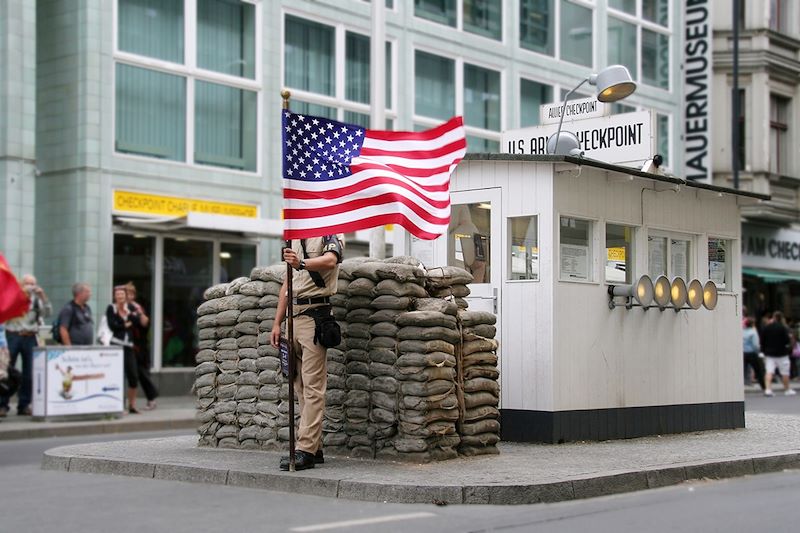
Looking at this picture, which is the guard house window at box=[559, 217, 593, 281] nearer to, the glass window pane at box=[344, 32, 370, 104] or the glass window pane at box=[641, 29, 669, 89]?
the glass window pane at box=[344, 32, 370, 104]

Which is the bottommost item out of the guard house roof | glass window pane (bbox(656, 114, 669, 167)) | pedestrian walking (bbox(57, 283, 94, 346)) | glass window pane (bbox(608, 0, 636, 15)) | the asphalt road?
the asphalt road

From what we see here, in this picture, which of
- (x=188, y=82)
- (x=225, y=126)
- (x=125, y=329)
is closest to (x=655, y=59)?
(x=225, y=126)

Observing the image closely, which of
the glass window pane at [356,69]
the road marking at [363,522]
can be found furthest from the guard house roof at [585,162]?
the glass window pane at [356,69]

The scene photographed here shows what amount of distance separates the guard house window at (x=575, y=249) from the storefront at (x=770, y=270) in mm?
23985

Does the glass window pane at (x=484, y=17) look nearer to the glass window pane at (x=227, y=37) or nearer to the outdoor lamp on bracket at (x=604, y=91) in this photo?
the glass window pane at (x=227, y=37)

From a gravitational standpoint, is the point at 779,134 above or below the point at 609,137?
above

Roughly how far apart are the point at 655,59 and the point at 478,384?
83.3 ft

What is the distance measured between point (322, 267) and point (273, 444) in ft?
7.49

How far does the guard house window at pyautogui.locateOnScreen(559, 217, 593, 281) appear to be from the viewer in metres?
12.0

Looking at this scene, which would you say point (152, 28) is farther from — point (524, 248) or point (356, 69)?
point (524, 248)

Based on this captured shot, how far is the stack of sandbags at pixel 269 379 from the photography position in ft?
35.9

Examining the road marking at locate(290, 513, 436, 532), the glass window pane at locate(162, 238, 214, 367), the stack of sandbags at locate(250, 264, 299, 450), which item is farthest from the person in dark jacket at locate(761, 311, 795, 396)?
the road marking at locate(290, 513, 436, 532)

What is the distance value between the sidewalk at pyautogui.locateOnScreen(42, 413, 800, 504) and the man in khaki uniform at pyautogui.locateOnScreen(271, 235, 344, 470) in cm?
28

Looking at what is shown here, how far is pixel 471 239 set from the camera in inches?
492
